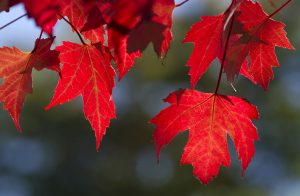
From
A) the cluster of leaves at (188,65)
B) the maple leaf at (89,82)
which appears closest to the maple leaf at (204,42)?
the cluster of leaves at (188,65)

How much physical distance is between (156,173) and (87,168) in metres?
1.23

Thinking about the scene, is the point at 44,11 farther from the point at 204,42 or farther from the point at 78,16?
the point at 204,42

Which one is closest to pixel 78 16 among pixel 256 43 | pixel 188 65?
pixel 188 65

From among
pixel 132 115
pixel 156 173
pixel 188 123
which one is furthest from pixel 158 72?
pixel 188 123

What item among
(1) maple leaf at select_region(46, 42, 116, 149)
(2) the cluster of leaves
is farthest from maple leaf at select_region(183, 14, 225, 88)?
(1) maple leaf at select_region(46, 42, 116, 149)

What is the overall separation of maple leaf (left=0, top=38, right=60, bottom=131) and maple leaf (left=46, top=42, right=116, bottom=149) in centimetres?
3

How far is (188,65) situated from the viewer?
3.07ft

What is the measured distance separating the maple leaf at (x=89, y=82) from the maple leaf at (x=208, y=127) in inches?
3.7

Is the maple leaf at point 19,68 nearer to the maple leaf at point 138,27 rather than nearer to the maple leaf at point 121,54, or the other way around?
the maple leaf at point 121,54

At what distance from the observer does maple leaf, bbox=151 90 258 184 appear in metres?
0.99

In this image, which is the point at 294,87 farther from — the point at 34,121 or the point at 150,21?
the point at 150,21

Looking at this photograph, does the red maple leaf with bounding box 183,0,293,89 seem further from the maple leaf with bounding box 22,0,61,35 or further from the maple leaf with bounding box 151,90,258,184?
the maple leaf with bounding box 22,0,61,35

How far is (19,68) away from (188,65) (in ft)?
0.97

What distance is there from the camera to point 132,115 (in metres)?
9.96
